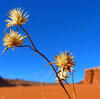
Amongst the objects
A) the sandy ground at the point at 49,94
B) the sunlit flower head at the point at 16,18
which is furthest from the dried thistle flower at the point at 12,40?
the sandy ground at the point at 49,94

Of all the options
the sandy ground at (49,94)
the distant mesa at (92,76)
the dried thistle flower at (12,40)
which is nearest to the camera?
the dried thistle flower at (12,40)

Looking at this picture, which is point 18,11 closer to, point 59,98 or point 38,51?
point 38,51

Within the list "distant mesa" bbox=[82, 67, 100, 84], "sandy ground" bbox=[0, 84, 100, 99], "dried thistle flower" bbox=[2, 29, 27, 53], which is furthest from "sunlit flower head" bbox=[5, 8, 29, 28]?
"distant mesa" bbox=[82, 67, 100, 84]

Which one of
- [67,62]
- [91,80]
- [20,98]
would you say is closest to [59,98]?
[20,98]

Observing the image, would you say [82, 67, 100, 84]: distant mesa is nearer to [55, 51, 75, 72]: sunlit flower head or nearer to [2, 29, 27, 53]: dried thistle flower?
[55, 51, 75, 72]: sunlit flower head

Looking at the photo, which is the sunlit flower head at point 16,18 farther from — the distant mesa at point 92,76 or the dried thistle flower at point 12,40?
the distant mesa at point 92,76

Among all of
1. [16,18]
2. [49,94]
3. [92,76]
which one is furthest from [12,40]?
[92,76]
